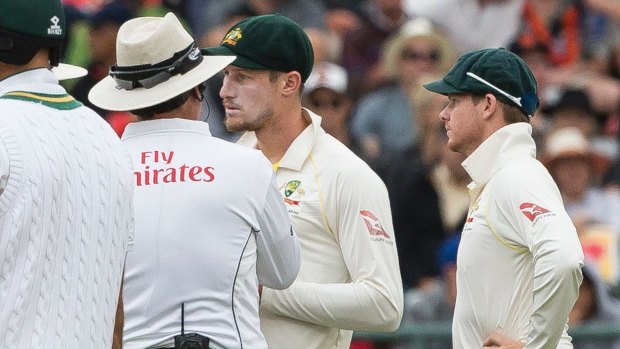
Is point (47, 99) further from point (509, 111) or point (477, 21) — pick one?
point (477, 21)

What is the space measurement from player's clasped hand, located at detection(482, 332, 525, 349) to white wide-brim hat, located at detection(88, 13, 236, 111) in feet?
4.68

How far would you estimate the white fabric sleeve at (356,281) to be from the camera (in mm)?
6121

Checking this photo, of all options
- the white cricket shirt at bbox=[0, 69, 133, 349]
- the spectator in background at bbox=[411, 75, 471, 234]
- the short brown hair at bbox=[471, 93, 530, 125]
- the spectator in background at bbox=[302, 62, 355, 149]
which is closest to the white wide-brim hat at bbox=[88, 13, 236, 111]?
the white cricket shirt at bbox=[0, 69, 133, 349]

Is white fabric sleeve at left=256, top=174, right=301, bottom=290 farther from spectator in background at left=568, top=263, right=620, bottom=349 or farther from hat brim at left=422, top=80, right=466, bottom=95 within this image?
spectator in background at left=568, top=263, right=620, bottom=349

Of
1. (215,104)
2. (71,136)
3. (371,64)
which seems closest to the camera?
(71,136)

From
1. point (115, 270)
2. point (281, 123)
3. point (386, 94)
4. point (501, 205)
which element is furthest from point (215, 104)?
point (115, 270)

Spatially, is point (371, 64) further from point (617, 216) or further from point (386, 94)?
point (617, 216)

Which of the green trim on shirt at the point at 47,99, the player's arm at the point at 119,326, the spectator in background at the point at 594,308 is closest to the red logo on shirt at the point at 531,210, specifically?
the player's arm at the point at 119,326

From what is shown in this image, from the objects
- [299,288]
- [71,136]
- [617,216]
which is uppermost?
[71,136]

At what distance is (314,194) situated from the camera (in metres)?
6.27

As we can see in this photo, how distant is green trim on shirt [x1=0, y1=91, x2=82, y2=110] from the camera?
451 centimetres

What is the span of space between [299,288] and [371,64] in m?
6.32

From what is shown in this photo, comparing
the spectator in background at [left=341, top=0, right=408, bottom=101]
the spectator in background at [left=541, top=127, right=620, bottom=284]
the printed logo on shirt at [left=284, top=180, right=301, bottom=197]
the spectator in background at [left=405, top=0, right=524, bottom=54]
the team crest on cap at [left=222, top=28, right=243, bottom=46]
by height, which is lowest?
the spectator in background at [left=541, top=127, right=620, bottom=284]

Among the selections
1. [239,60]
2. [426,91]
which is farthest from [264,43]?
[426,91]
